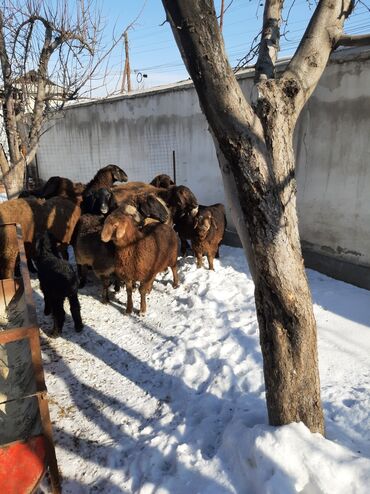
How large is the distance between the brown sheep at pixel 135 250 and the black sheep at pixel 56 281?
630 mm

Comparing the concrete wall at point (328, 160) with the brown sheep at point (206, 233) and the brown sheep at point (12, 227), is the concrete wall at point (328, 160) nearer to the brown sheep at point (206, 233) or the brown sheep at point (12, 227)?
the brown sheep at point (206, 233)

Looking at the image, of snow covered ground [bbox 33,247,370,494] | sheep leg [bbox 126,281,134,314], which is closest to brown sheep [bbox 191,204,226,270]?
snow covered ground [bbox 33,247,370,494]

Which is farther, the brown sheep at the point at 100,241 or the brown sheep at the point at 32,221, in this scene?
the brown sheep at the point at 32,221

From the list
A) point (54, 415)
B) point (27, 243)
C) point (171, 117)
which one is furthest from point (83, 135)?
point (54, 415)

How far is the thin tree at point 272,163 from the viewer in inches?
85.1

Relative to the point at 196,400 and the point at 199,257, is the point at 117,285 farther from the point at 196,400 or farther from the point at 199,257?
the point at 196,400

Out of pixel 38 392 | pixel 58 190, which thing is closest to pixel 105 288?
pixel 58 190

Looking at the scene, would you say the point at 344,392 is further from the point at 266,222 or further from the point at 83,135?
the point at 83,135

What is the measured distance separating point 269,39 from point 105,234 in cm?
291

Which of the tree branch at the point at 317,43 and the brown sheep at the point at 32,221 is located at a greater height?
the tree branch at the point at 317,43

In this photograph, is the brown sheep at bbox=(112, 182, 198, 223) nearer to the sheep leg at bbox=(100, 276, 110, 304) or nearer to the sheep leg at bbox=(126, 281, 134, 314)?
the sheep leg at bbox=(100, 276, 110, 304)

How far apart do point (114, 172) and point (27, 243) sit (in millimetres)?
2603

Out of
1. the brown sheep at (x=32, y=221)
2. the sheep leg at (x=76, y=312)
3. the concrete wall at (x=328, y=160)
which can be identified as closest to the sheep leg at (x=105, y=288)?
the sheep leg at (x=76, y=312)

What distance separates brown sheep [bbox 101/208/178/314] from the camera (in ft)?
16.1
